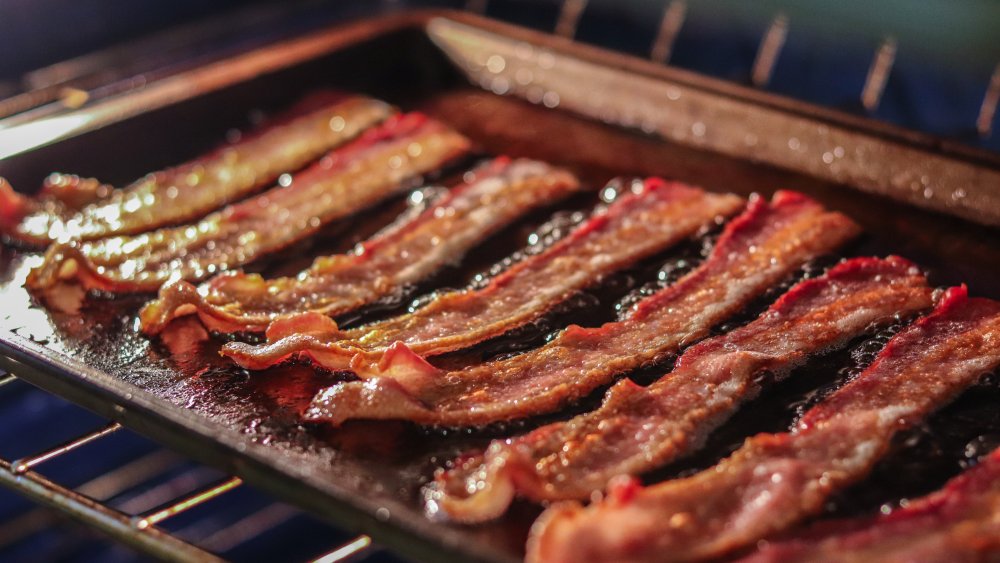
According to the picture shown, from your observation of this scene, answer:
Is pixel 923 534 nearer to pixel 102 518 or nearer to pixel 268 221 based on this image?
pixel 102 518

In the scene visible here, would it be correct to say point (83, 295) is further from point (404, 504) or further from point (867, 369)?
point (867, 369)

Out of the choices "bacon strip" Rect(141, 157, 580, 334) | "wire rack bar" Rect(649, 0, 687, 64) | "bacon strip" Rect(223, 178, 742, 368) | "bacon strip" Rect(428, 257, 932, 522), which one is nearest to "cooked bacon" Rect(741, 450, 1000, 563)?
"bacon strip" Rect(428, 257, 932, 522)

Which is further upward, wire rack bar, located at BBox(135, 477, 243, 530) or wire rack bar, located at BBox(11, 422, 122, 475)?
wire rack bar, located at BBox(135, 477, 243, 530)

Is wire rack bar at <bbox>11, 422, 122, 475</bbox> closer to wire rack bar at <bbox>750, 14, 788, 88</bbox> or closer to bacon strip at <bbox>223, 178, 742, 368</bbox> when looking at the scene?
bacon strip at <bbox>223, 178, 742, 368</bbox>

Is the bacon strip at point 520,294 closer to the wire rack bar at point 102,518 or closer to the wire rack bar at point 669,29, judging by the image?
the wire rack bar at point 102,518

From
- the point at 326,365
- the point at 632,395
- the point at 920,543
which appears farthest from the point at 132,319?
the point at 920,543
